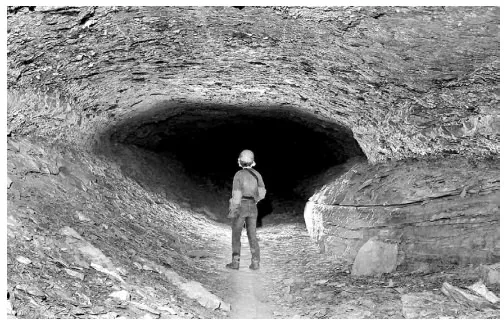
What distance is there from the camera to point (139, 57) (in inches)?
246

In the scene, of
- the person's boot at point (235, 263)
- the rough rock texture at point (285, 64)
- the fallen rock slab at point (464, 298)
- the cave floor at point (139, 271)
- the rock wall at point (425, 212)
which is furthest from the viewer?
the person's boot at point (235, 263)

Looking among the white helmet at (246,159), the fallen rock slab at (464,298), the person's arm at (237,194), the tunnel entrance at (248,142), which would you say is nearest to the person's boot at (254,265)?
the person's arm at (237,194)

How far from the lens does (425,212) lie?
6.05 metres

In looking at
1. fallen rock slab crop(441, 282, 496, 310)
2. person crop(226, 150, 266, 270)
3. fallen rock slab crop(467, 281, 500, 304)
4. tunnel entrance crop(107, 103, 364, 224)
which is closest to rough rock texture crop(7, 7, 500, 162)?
person crop(226, 150, 266, 270)

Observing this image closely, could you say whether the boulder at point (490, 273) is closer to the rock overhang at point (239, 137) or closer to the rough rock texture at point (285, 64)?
the rough rock texture at point (285, 64)

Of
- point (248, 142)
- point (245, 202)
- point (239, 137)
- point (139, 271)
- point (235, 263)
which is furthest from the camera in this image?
point (248, 142)

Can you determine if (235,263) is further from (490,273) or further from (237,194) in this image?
(490,273)

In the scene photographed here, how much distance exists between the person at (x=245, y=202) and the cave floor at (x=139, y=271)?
0.90 ft

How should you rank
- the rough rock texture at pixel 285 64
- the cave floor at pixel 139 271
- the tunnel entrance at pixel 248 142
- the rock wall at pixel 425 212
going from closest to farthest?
the cave floor at pixel 139 271 → the rough rock texture at pixel 285 64 → the rock wall at pixel 425 212 → the tunnel entrance at pixel 248 142

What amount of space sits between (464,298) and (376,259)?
4.30 feet

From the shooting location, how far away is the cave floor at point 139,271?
14.4ft

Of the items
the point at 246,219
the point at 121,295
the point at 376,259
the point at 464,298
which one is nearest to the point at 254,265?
the point at 246,219

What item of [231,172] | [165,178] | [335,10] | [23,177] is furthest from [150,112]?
[231,172]

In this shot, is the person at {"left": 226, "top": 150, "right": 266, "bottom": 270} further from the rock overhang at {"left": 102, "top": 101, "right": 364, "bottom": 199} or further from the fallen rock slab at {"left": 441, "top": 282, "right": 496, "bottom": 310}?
the rock overhang at {"left": 102, "top": 101, "right": 364, "bottom": 199}
